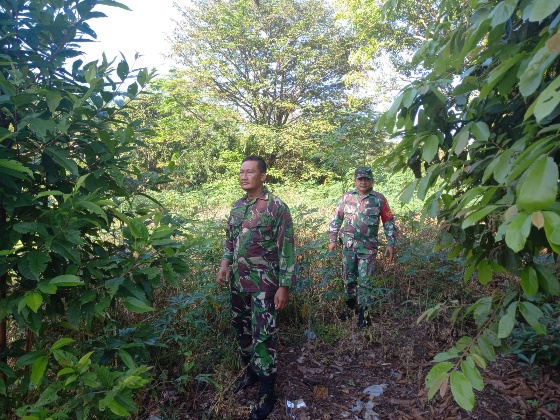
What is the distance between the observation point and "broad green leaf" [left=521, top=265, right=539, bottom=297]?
1208mm

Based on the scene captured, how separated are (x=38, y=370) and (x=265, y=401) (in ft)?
6.46

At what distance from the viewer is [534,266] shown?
1.31 m

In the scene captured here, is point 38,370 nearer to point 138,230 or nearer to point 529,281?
point 138,230

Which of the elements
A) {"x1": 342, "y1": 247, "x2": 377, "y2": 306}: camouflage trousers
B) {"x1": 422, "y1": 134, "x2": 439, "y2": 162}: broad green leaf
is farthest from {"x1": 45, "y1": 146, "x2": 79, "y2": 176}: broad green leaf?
{"x1": 342, "y1": 247, "x2": 377, "y2": 306}: camouflage trousers

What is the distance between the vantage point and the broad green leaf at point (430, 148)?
4.79ft

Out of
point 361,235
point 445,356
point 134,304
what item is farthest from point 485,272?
point 361,235

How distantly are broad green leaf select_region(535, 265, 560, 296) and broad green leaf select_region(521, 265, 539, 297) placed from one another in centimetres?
3

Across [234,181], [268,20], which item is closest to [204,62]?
[268,20]

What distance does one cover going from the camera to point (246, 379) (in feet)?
10.9

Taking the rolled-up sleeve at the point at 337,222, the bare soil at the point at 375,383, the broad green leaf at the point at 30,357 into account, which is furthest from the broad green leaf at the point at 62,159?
the rolled-up sleeve at the point at 337,222

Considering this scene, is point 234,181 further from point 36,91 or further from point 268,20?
point 36,91

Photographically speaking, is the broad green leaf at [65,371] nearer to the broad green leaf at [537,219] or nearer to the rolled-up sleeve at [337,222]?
the broad green leaf at [537,219]

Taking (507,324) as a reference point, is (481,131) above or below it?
above

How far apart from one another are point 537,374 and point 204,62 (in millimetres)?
18637
